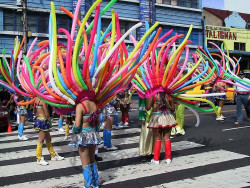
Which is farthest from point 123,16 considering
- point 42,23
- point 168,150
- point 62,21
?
point 168,150

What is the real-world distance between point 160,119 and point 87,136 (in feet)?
6.39

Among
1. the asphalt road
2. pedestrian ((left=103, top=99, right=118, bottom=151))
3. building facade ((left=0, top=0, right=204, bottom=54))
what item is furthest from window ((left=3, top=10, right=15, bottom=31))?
pedestrian ((left=103, top=99, right=118, bottom=151))

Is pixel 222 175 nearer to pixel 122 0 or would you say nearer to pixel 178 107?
pixel 178 107

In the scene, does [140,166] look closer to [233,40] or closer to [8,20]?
[8,20]

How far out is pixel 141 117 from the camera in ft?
Answer: 20.1

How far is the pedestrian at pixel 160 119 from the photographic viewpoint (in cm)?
566

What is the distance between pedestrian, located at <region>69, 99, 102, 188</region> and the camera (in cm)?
412

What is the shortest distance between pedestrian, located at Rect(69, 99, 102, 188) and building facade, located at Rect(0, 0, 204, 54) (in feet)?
44.8

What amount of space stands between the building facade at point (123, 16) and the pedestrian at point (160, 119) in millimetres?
12890

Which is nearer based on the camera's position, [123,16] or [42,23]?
[42,23]

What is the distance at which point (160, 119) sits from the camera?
5699mm

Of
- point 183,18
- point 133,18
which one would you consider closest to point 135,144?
point 133,18

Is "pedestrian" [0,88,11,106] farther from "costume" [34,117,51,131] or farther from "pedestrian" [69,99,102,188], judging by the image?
"pedestrian" [69,99,102,188]

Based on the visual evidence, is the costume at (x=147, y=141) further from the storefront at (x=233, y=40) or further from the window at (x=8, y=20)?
the storefront at (x=233, y=40)
